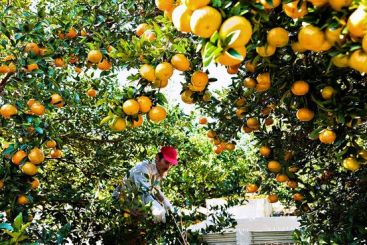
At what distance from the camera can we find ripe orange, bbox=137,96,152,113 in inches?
78.9

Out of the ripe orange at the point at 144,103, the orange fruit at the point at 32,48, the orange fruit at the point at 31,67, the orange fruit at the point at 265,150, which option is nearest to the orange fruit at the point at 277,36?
the ripe orange at the point at 144,103

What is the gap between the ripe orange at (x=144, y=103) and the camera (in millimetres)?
2004

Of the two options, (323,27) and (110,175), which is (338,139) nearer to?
(323,27)

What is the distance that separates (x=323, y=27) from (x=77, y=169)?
177 inches

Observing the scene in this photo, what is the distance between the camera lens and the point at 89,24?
312 cm

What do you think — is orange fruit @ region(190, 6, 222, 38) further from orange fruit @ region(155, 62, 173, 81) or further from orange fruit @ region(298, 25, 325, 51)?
orange fruit @ region(155, 62, 173, 81)

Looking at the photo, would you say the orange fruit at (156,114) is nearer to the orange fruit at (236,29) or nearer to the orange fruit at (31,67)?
the orange fruit at (236,29)

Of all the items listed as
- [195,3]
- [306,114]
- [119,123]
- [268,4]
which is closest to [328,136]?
[306,114]

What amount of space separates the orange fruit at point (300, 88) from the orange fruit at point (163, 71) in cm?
70

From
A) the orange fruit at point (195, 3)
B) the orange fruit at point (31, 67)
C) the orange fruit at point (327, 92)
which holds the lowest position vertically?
the orange fruit at point (195, 3)

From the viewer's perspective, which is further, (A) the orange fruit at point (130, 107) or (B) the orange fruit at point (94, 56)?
(B) the orange fruit at point (94, 56)

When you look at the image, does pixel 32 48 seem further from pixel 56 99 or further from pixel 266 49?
pixel 266 49

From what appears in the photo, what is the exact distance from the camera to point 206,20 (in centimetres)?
121

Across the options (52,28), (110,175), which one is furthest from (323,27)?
(110,175)
